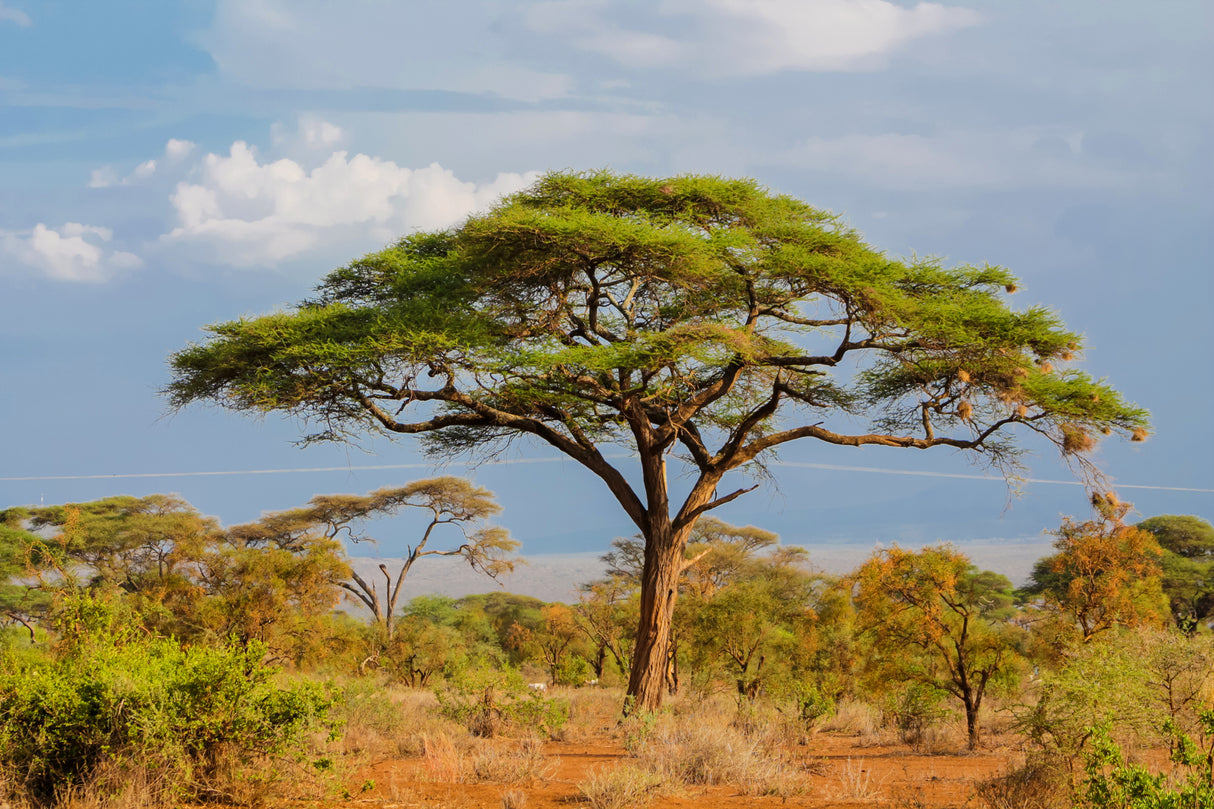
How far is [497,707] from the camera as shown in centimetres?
1159

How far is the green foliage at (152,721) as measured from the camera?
641 cm

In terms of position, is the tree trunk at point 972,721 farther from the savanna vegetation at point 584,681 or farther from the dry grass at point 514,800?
the dry grass at point 514,800

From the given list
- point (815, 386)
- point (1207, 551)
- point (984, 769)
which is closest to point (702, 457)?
point (815, 386)

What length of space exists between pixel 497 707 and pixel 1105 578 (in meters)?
8.90

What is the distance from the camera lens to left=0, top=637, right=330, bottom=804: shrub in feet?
21.0

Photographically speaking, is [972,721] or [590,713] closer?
[972,721]

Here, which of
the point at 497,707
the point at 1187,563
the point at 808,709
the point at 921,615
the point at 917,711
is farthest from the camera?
the point at 1187,563

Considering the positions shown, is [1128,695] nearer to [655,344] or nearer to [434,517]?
[655,344]

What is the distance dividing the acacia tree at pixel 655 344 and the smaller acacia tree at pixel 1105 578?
7.66ft

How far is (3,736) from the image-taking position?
6.36 m

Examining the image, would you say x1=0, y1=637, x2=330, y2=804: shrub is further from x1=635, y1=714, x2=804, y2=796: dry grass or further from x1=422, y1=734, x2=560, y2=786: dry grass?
x1=635, y1=714, x2=804, y2=796: dry grass

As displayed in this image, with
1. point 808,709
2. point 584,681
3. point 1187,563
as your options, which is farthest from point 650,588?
point 1187,563

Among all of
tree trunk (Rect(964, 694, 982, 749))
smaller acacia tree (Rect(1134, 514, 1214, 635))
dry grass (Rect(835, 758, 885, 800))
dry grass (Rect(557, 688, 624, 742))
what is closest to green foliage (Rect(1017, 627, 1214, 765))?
dry grass (Rect(835, 758, 885, 800))

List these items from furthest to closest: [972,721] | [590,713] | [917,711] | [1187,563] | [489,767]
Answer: [1187,563] < [590,713] < [917,711] < [972,721] < [489,767]
